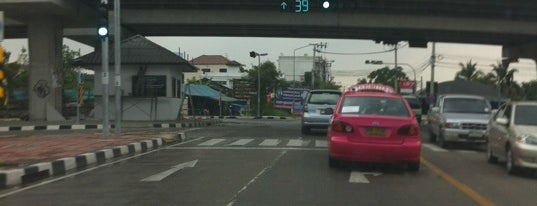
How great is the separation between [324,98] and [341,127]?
1185 centimetres

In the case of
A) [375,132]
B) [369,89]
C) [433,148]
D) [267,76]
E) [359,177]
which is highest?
[267,76]

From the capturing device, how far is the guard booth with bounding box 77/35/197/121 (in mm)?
34750

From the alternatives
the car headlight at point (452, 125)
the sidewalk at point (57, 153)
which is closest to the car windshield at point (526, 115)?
the car headlight at point (452, 125)

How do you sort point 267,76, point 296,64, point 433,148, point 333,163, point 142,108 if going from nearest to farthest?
point 333,163 < point 433,148 < point 142,108 < point 267,76 < point 296,64

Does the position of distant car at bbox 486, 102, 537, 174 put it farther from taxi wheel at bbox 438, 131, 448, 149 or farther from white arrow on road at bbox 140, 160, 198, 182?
white arrow on road at bbox 140, 160, 198, 182

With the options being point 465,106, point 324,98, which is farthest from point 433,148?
point 324,98

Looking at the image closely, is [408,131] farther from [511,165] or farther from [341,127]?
[511,165]

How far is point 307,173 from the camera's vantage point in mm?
11516

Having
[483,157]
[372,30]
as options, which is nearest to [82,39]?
[372,30]

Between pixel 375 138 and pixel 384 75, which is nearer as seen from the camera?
pixel 375 138

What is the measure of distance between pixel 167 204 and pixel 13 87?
50.9m

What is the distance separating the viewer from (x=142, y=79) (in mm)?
34844

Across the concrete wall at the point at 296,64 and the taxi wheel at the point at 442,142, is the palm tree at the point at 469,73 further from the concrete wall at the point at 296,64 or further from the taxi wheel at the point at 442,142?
the taxi wheel at the point at 442,142

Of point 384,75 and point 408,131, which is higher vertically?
point 384,75
